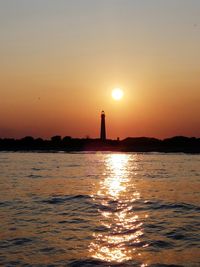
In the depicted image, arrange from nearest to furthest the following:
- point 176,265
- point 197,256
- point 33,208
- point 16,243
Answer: point 176,265 < point 197,256 < point 16,243 < point 33,208

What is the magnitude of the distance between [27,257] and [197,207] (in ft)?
49.9

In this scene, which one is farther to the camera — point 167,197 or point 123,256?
point 167,197

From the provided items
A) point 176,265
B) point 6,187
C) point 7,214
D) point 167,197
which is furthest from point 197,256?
point 6,187

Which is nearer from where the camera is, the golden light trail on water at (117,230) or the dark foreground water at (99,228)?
the dark foreground water at (99,228)

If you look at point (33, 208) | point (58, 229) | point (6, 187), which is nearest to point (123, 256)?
point (58, 229)

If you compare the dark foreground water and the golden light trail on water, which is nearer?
the dark foreground water

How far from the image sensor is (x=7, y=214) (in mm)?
24188

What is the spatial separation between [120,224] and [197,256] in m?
7.03

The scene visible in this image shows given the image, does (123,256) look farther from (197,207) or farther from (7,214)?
(197,207)

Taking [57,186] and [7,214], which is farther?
Result: [57,186]

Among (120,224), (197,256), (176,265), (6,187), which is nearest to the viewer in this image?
(176,265)

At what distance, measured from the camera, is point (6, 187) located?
129 feet

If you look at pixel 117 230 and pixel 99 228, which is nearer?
pixel 117 230

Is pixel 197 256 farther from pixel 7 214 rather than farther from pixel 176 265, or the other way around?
pixel 7 214
